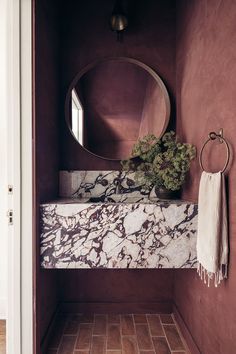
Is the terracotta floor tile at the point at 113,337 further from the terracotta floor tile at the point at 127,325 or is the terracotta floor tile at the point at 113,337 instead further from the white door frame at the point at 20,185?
the white door frame at the point at 20,185

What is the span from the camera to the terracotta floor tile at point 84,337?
1.81m

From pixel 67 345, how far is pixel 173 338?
2.43ft

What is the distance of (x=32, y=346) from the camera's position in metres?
1.51

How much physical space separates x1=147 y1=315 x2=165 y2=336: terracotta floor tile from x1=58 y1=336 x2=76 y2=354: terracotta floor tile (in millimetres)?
572

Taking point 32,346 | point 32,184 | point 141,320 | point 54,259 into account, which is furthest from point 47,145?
point 141,320

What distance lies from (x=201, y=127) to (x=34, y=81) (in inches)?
40.3

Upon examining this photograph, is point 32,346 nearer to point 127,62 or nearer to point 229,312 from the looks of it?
point 229,312

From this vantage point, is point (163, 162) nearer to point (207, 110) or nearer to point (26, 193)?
point (207, 110)

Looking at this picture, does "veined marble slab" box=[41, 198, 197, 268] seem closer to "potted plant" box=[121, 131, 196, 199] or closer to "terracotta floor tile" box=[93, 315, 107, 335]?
"potted plant" box=[121, 131, 196, 199]

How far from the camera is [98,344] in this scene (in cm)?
182

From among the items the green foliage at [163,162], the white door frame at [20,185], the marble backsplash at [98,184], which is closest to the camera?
the white door frame at [20,185]

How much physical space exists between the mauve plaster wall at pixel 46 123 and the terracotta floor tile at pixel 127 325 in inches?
21.6

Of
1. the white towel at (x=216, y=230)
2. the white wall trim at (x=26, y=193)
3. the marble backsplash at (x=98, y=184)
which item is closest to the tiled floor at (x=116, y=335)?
the white wall trim at (x=26, y=193)

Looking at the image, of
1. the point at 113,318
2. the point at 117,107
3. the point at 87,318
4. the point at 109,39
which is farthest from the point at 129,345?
the point at 109,39
